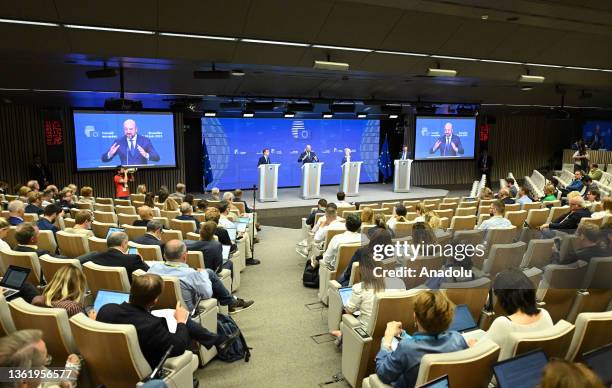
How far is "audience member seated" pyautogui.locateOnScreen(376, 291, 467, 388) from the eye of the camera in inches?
93.0

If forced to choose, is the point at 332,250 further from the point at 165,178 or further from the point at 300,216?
the point at 165,178

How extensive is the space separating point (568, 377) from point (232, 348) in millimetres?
3065

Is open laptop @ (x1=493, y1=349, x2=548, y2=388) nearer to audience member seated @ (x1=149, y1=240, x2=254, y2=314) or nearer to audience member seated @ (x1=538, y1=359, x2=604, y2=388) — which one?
audience member seated @ (x1=538, y1=359, x2=604, y2=388)

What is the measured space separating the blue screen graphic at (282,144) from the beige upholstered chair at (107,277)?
37.0 ft

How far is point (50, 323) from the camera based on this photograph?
2.76 m

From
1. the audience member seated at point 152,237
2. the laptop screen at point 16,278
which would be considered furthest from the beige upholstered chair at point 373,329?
the laptop screen at point 16,278

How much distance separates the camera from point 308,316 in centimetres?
507

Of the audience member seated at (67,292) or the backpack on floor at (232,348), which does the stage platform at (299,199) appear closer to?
the backpack on floor at (232,348)

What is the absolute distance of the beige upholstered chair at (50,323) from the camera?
8.99ft

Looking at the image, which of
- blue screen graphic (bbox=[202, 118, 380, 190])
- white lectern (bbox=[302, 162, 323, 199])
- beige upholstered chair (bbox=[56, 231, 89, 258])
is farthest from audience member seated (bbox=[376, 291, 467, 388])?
blue screen graphic (bbox=[202, 118, 380, 190])

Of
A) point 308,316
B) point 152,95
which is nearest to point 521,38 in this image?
point 308,316

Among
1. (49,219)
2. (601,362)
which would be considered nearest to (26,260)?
(49,219)

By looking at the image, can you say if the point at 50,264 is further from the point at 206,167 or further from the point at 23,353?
the point at 206,167

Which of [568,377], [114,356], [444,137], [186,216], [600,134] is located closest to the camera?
[568,377]
